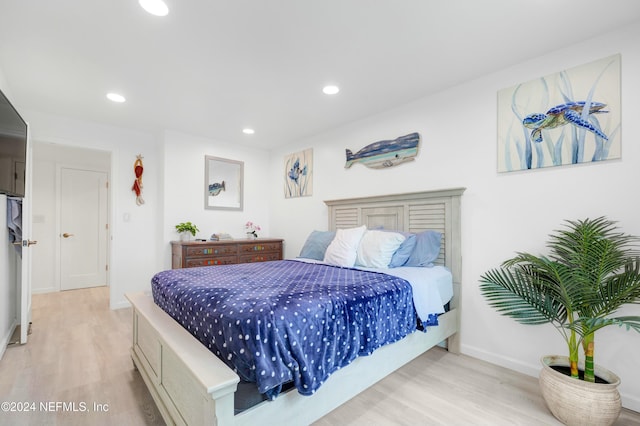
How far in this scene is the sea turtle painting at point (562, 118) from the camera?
6.68ft

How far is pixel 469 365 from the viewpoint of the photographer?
2.42 metres

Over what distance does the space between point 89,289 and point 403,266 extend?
5.49 metres

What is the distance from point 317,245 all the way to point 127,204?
2.79 metres

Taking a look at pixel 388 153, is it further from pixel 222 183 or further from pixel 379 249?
pixel 222 183

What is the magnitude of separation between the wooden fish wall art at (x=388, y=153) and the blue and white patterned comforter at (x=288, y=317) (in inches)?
58.2

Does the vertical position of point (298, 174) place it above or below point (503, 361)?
above

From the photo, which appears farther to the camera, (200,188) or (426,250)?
(200,188)

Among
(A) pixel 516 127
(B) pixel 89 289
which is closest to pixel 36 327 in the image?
(B) pixel 89 289

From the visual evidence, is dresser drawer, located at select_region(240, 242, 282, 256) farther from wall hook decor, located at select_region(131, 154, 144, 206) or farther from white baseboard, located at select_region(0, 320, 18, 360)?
white baseboard, located at select_region(0, 320, 18, 360)

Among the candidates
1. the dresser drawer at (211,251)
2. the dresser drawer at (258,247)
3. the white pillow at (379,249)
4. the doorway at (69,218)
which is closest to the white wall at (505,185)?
the white pillow at (379,249)

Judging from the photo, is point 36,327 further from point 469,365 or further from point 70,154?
point 469,365

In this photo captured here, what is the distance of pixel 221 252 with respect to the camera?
12.9 ft

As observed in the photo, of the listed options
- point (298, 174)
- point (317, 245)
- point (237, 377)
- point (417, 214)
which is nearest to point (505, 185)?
point (417, 214)

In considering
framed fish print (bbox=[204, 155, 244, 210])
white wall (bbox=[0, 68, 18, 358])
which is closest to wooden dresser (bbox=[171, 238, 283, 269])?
framed fish print (bbox=[204, 155, 244, 210])
